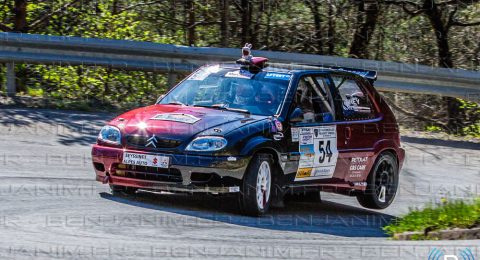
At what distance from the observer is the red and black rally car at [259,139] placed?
8188mm

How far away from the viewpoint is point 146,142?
8320 millimetres

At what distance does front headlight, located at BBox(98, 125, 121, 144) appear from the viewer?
853cm

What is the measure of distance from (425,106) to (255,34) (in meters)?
4.07

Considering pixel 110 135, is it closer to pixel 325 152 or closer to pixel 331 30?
pixel 325 152

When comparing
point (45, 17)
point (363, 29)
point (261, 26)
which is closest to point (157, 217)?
point (45, 17)

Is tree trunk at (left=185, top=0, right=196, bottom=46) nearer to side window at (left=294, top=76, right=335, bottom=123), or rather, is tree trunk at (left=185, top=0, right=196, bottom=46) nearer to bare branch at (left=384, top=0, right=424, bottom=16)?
bare branch at (left=384, top=0, right=424, bottom=16)

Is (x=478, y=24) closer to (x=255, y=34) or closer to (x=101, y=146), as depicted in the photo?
(x=255, y=34)

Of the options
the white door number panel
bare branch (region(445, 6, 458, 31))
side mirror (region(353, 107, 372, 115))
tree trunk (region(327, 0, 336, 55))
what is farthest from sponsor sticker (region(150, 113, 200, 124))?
bare branch (region(445, 6, 458, 31))

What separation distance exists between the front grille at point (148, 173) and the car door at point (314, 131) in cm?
124

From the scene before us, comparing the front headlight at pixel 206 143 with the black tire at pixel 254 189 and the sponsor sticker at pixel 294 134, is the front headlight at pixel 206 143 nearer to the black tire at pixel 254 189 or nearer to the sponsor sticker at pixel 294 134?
the black tire at pixel 254 189

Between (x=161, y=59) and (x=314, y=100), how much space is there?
19.7ft

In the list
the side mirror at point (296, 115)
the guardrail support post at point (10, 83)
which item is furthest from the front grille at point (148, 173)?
the guardrail support post at point (10, 83)

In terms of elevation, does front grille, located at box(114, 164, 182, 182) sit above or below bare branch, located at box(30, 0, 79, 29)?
below

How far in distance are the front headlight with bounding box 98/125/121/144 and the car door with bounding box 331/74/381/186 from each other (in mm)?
2397
